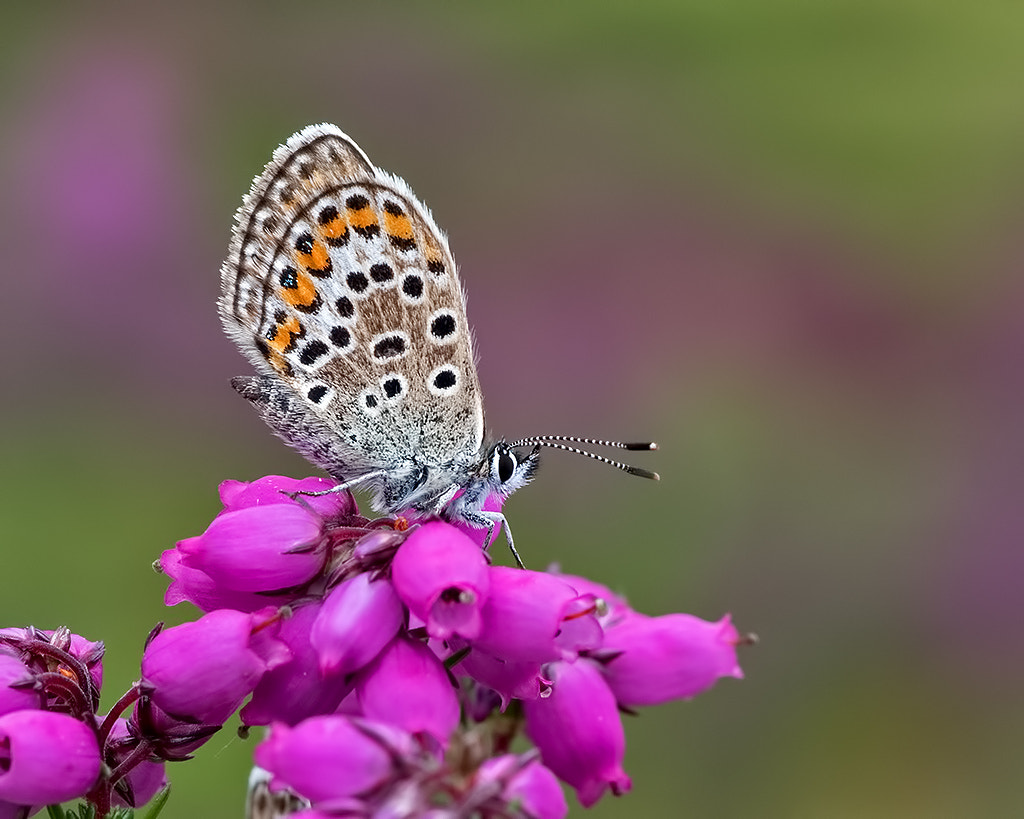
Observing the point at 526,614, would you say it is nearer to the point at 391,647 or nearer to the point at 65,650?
the point at 391,647

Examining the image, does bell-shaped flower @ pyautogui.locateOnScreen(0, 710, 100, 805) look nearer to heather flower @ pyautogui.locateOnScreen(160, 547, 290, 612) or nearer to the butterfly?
heather flower @ pyautogui.locateOnScreen(160, 547, 290, 612)

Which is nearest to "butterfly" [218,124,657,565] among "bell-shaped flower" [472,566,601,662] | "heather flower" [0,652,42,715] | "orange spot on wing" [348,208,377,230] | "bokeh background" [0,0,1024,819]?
"orange spot on wing" [348,208,377,230]

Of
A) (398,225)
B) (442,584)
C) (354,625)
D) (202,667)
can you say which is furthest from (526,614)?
(398,225)

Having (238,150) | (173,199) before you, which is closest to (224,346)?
(173,199)

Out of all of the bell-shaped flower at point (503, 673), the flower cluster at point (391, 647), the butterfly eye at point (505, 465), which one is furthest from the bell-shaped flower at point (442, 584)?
the butterfly eye at point (505, 465)

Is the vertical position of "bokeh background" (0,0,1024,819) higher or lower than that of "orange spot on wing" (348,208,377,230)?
lower

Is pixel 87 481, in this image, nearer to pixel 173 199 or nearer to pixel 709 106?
pixel 173 199
